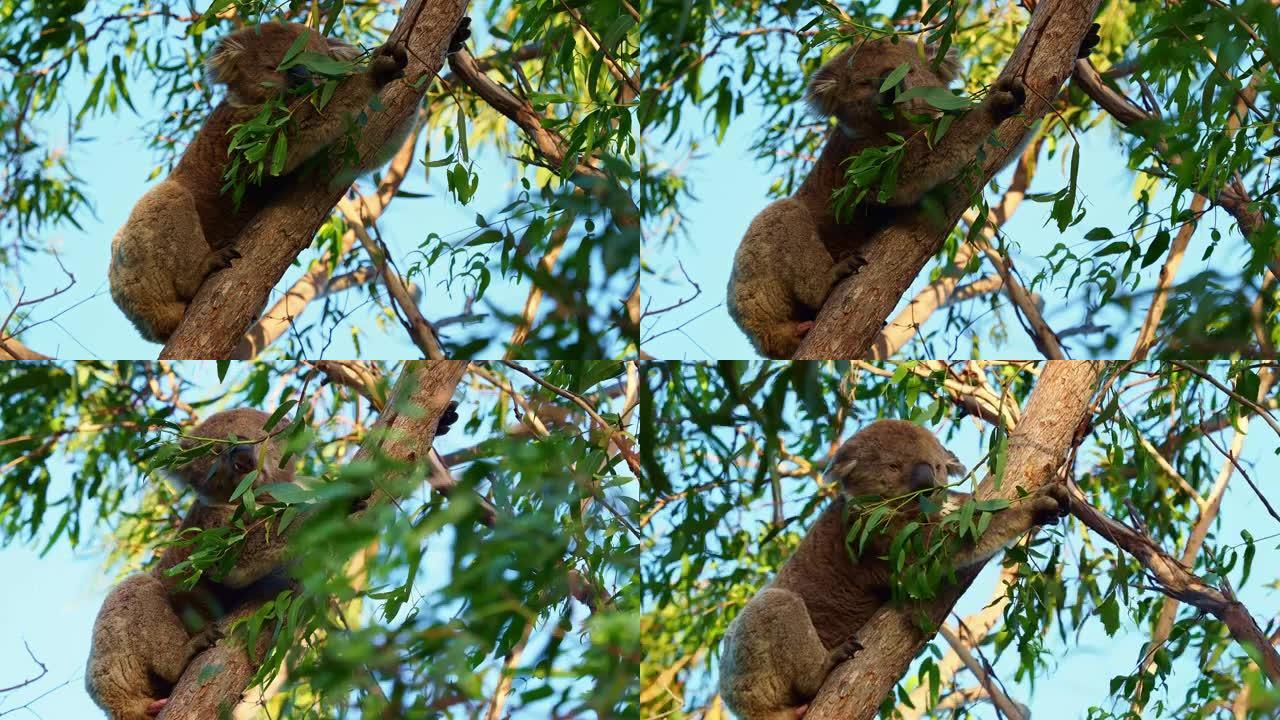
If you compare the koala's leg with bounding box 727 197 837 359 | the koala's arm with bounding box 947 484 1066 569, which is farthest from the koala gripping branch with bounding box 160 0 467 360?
the koala's arm with bounding box 947 484 1066 569

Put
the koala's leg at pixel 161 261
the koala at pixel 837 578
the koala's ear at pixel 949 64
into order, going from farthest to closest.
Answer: the koala's ear at pixel 949 64, the koala's leg at pixel 161 261, the koala at pixel 837 578

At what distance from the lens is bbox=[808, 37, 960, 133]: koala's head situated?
3.61m

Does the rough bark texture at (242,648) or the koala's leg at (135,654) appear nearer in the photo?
the rough bark texture at (242,648)

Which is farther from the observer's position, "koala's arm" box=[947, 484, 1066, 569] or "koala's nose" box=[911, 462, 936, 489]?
"koala's nose" box=[911, 462, 936, 489]

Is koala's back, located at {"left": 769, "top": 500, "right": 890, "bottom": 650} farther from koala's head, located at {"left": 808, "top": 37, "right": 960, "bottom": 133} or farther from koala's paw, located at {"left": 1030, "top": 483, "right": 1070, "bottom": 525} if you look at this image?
koala's head, located at {"left": 808, "top": 37, "right": 960, "bottom": 133}

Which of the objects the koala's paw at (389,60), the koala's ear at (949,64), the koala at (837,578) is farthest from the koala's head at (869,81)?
the koala's paw at (389,60)

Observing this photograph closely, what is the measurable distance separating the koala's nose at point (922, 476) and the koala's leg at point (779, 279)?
505 millimetres

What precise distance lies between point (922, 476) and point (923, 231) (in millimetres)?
709

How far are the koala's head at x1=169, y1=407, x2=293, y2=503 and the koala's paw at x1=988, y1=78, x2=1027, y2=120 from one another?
6.90 ft

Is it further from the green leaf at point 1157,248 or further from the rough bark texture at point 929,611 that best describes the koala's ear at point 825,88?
the rough bark texture at point 929,611

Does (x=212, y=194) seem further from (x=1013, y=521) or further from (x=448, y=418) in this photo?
(x=1013, y=521)

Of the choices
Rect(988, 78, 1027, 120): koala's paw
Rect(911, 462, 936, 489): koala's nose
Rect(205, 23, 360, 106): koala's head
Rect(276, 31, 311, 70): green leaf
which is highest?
Rect(205, 23, 360, 106): koala's head

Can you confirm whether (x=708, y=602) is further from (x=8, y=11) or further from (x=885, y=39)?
(x=8, y=11)

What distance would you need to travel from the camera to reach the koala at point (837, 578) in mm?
2885
